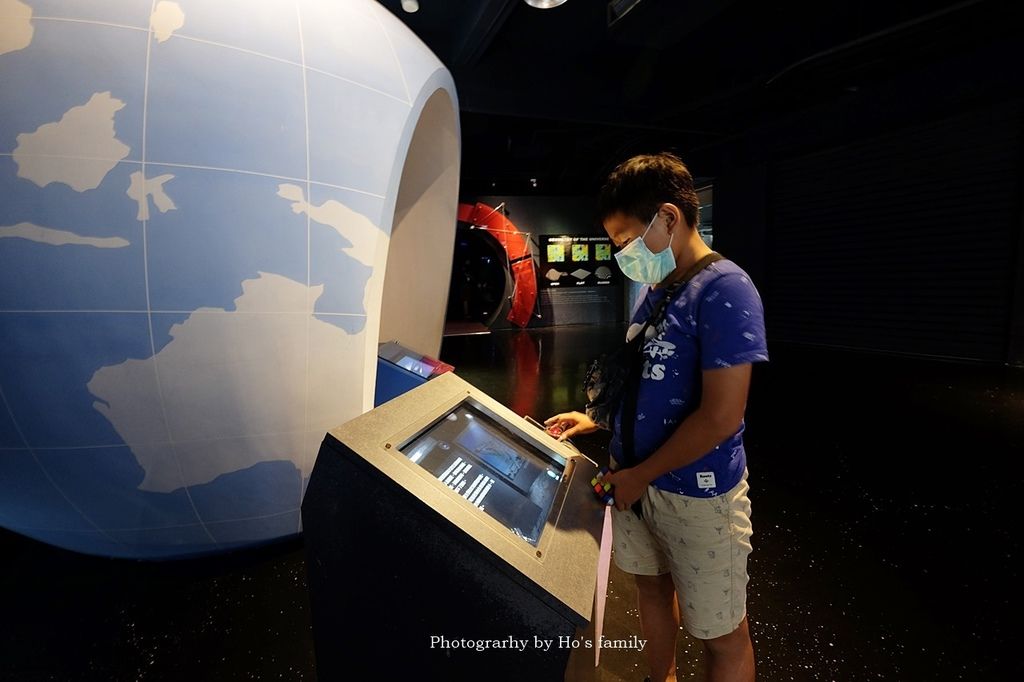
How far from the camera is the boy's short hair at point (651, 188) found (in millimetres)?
1021

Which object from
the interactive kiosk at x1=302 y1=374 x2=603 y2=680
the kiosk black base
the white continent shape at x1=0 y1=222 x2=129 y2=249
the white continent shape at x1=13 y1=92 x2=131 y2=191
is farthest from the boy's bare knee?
the white continent shape at x1=13 y1=92 x2=131 y2=191

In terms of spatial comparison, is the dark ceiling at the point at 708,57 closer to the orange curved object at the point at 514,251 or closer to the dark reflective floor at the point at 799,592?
the orange curved object at the point at 514,251

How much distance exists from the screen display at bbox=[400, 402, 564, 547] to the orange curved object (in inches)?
398

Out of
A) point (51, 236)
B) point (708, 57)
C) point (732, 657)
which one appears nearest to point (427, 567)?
point (732, 657)

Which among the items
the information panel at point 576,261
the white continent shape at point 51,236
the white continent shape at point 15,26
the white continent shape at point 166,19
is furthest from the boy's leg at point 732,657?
the information panel at point 576,261

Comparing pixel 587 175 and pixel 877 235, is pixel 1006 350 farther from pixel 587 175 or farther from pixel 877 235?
pixel 587 175

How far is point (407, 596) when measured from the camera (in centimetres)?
77

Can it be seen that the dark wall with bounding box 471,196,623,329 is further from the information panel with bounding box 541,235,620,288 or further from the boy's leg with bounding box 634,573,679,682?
the boy's leg with bounding box 634,573,679,682

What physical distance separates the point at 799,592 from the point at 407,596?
69.7 inches

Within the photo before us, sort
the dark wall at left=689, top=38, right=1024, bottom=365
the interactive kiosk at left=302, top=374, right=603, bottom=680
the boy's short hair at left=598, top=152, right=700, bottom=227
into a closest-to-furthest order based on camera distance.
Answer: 1. the interactive kiosk at left=302, top=374, right=603, bottom=680
2. the boy's short hair at left=598, top=152, right=700, bottom=227
3. the dark wall at left=689, top=38, right=1024, bottom=365

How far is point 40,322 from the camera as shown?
1.44m

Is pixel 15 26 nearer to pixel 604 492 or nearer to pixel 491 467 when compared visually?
pixel 491 467

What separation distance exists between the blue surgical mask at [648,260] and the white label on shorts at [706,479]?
0.44m

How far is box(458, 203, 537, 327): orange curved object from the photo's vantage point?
11133 mm
